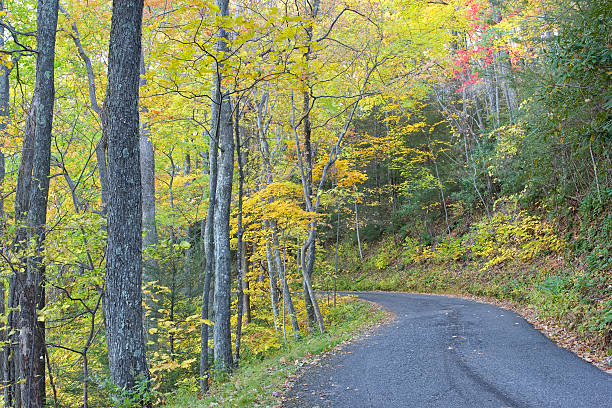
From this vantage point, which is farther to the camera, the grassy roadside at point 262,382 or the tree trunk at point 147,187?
the tree trunk at point 147,187

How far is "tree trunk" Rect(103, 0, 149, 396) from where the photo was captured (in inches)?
197

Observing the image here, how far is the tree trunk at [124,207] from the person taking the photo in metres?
5.00

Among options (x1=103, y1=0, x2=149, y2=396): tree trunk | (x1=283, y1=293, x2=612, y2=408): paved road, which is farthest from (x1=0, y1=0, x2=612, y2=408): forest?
(x1=283, y1=293, x2=612, y2=408): paved road

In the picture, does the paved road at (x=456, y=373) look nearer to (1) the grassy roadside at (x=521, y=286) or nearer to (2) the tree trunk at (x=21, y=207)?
(1) the grassy roadside at (x=521, y=286)

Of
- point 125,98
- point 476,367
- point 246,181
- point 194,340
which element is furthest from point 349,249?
point 125,98

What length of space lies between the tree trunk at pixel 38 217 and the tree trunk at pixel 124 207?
2.38 meters

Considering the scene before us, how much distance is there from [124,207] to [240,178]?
4235 mm

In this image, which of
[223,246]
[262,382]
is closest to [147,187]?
[223,246]

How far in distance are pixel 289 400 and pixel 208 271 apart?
3656mm

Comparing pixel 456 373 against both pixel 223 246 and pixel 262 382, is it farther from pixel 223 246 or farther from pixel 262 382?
pixel 223 246

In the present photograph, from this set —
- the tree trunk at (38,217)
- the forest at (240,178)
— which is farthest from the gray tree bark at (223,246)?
the tree trunk at (38,217)

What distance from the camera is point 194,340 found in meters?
12.8

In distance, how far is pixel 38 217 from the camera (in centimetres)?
712

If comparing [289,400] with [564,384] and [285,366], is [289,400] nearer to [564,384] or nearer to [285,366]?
[285,366]
